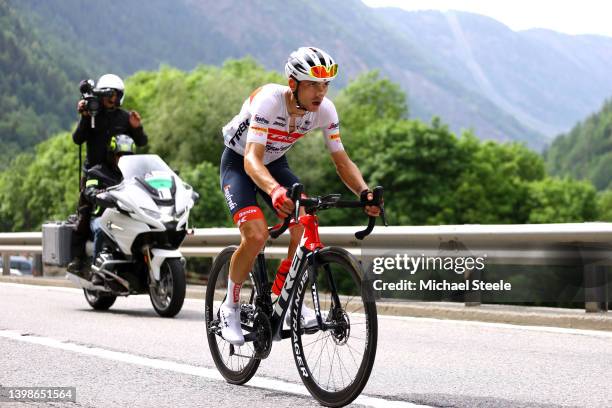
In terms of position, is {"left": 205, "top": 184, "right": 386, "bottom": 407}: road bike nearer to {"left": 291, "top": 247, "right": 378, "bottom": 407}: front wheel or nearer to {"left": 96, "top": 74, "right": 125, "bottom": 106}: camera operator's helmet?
{"left": 291, "top": 247, "right": 378, "bottom": 407}: front wheel

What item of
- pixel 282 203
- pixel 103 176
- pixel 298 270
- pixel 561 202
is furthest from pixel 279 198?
pixel 561 202

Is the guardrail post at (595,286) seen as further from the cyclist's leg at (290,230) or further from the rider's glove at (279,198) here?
the rider's glove at (279,198)

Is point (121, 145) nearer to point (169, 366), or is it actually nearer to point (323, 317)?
point (169, 366)

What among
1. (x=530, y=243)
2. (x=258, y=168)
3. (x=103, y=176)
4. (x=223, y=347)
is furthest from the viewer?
(x=103, y=176)

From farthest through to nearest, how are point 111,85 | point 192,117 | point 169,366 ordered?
point 192,117
point 111,85
point 169,366

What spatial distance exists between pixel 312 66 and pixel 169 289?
16.9 ft

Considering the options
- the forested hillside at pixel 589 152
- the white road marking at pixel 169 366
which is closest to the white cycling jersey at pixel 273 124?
the white road marking at pixel 169 366

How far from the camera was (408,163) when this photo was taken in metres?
63.8

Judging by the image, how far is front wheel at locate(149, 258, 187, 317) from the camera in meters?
10.0

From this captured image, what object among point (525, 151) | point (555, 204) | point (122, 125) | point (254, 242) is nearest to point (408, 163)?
point (555, 204)

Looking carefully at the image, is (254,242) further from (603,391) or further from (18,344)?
(18,344)

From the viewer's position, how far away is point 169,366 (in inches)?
267

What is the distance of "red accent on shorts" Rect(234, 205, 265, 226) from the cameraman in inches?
210

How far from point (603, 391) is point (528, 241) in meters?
3.81
